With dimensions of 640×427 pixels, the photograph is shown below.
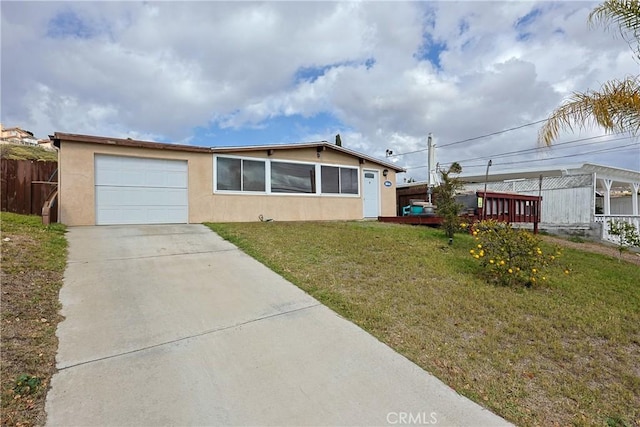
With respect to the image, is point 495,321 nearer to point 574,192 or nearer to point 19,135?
point 574,192

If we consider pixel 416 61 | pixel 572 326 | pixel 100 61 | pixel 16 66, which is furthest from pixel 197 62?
pixel 572 326

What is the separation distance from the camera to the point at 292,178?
12266 mm

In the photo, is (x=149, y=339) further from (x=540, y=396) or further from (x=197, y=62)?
(x=197, y=62)

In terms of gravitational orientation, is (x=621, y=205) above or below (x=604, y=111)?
below

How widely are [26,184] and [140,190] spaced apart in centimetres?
300

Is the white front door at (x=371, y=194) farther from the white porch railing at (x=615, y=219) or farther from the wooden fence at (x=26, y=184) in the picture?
the wooden fence at (x=26, y=184)

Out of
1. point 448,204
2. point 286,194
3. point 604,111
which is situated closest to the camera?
point 604,111

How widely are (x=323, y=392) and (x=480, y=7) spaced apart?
972 cm

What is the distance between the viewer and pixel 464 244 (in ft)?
27.6

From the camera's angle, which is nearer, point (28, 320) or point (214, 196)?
point (28, 320)

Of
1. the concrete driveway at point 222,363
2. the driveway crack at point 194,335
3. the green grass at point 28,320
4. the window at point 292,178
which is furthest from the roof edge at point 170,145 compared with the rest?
the driveway crack at point 194,335

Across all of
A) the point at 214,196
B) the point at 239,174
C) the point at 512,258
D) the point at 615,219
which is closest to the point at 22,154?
the point at 214,196

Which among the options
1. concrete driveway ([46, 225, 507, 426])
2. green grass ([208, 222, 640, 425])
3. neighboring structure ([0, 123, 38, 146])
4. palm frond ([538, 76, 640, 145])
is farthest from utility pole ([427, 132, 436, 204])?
neighboring structure ([0, 123, 38, 146])

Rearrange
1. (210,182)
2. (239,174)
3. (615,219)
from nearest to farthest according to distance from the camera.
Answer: (210,182)
(239,174)
(615,219)
